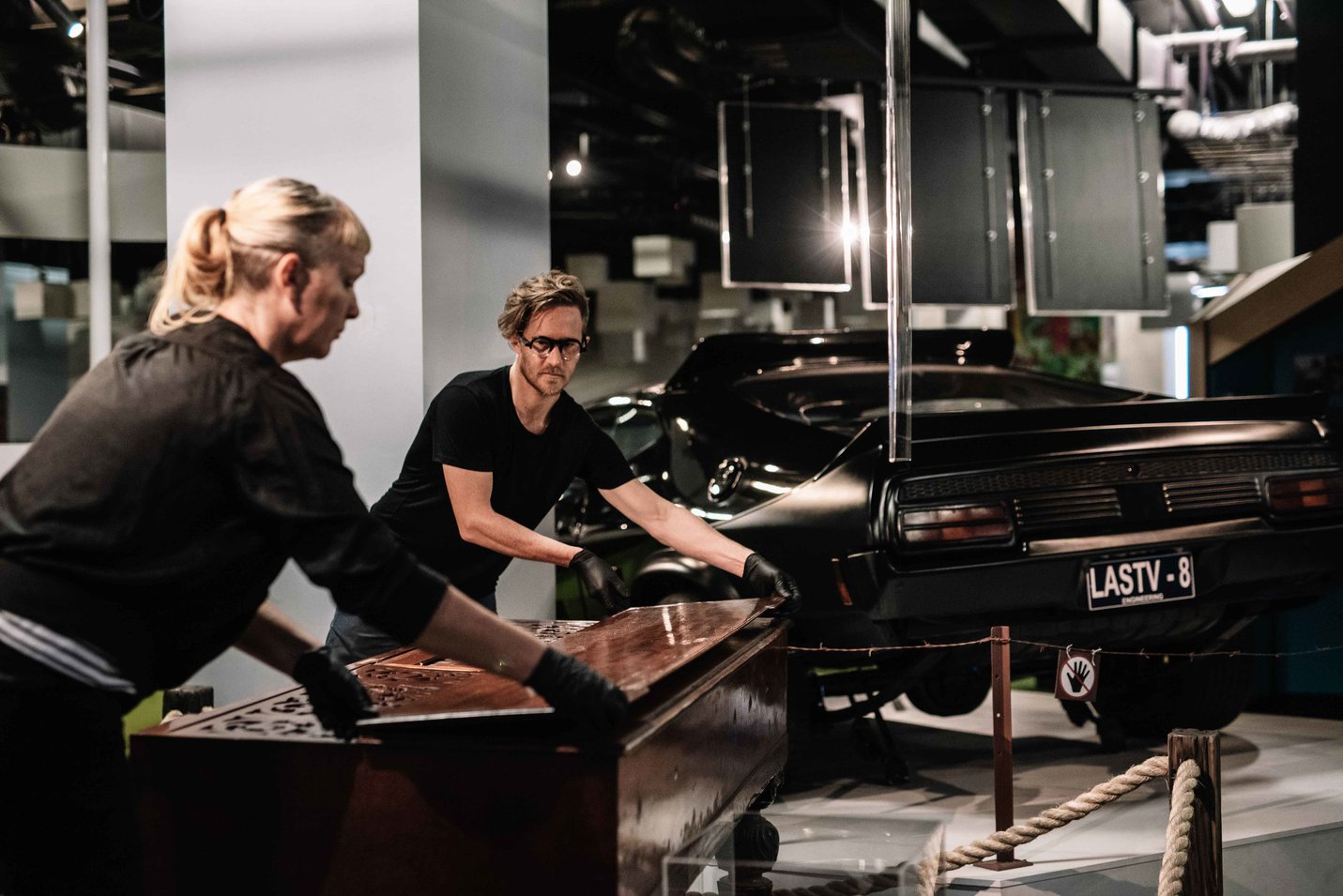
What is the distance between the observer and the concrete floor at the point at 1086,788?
3545 millimetres

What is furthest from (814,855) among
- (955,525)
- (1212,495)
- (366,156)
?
(1212,495)

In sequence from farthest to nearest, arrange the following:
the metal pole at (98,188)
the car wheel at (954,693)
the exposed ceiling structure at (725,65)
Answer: the exposed ceiling structure at (725,65) < the car wheel at (954,693) < the metal pole at (98,188)

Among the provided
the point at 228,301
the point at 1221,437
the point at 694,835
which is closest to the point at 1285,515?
the point at 1221,437

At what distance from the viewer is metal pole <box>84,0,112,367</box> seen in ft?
13.2

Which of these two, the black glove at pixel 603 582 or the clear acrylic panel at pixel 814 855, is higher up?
the black glove at pixel 603 582

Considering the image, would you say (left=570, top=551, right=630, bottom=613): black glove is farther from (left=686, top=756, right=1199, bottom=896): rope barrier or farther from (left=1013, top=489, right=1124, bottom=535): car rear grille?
(left=1013, top=489, right=1124, bottom=535): car rear grille

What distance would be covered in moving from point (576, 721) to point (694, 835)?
383 mm

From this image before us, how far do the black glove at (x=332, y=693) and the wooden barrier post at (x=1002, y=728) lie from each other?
2134mm

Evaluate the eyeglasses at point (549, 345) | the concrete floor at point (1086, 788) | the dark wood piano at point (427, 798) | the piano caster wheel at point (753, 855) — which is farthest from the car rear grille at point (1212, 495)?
the dark wood piano at point (427, 798)

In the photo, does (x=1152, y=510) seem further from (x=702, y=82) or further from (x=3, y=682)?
(x=702, y=82)

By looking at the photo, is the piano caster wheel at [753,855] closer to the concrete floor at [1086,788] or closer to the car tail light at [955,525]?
the concrete floor at [1086,788]

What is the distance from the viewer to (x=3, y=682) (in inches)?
62.3

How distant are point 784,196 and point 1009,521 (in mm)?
4598

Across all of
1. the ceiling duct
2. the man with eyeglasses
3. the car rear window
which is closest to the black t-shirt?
the man with eyeglasses
